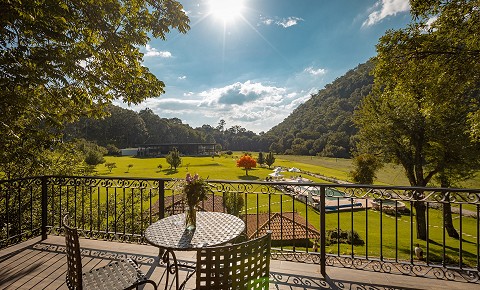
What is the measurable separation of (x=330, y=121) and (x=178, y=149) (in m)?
42.9

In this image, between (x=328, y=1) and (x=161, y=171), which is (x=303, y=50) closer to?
(x=328, y=1)

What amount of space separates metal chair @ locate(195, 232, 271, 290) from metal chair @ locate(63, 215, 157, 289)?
0.79 m

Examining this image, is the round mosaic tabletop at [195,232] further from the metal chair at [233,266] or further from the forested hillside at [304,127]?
the forested hillside at [304,127]

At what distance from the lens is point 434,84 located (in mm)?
6758

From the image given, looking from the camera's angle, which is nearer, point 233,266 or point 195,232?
point 233,266

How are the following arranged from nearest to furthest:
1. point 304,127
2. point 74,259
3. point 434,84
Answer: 1. point 74,259
2. point 434,84
3. point 304,127

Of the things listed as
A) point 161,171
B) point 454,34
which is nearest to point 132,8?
point 454,34

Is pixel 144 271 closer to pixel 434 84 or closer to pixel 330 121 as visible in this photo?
pixel 434 84

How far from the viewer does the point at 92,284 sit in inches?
80.3

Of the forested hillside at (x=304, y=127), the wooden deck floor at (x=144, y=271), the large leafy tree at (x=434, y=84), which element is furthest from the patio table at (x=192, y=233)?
the forested hillside at (x=304, y=127)

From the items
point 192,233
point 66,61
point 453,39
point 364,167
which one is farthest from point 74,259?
point 364,167

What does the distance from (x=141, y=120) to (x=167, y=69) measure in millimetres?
70473

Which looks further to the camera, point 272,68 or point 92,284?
point 272,68

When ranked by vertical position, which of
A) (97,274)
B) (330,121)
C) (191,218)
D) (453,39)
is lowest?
(97,274)
